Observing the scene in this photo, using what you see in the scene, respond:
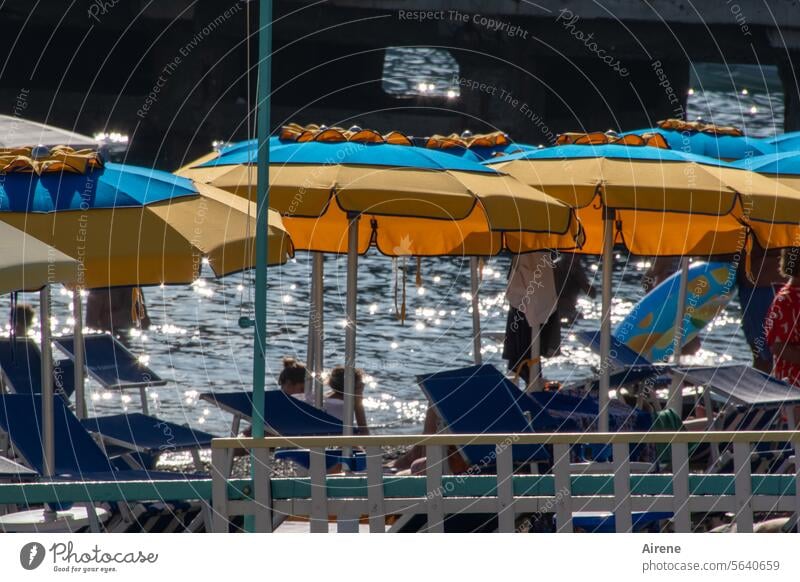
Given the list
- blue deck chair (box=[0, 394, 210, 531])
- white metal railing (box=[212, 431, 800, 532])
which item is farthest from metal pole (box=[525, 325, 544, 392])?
white metal railing (box=[212, 431, 800, 532])

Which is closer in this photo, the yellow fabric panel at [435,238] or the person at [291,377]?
the person at [291,377]

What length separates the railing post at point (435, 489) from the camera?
639 cm

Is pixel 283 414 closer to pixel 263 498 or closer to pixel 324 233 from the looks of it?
pixel 324 233

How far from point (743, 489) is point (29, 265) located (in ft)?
11.1

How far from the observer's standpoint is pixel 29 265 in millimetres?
6566

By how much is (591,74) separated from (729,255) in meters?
21.3

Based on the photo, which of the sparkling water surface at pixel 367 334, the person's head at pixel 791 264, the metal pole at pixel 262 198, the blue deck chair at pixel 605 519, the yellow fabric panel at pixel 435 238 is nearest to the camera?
the metal pole at pixel 262 198

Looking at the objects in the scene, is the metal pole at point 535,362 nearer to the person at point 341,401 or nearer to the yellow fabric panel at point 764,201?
the person at point 341,401

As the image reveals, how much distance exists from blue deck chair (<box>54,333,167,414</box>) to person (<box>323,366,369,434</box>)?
61.8 inches

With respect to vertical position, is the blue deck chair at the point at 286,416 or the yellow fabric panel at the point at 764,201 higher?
the yellow fabric panel at the point at 764,201

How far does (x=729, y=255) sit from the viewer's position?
46.2ft

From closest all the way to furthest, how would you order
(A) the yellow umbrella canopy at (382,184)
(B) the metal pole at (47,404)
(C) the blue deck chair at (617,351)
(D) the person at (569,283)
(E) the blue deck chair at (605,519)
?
1. (E) the blue deck chair at (605,519)
2. (B) the metal pole at (47,404)
3. (A) the yellow umbrella canopy at (382,184)
4. (C) the blue deck chair at (617,351)
5. (D) the person at (569,283)

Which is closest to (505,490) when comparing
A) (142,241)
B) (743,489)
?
(743,489)

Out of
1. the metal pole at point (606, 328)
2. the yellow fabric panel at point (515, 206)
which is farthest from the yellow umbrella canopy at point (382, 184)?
the metal pole at point (606, 328)
